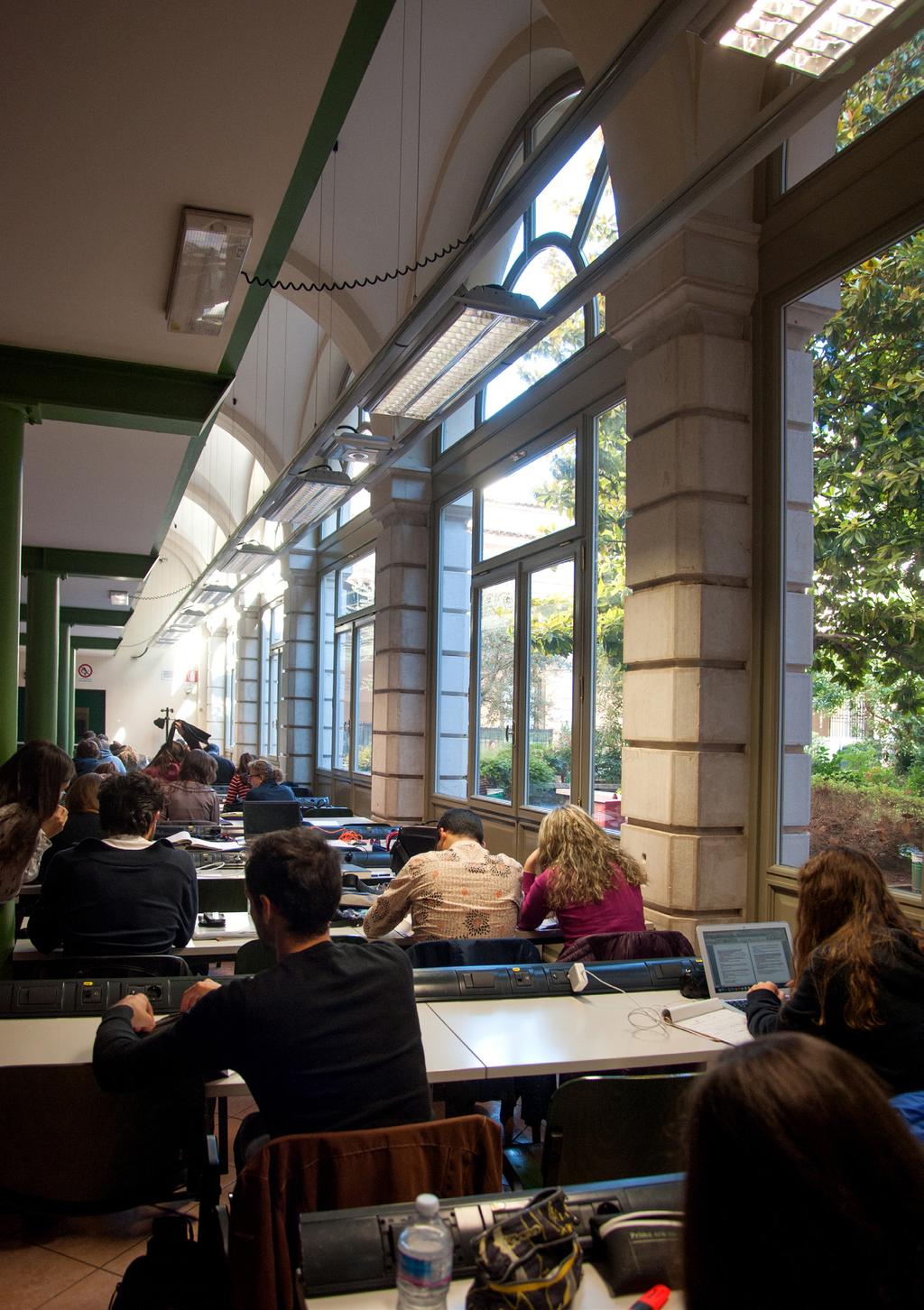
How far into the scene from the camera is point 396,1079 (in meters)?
1.87

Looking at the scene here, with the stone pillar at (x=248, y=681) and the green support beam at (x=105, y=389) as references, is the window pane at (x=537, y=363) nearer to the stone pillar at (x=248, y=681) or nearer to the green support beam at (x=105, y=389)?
the green support beam at (x=105, y=389)

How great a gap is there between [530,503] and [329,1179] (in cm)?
564

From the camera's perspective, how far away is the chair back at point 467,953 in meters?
3.29

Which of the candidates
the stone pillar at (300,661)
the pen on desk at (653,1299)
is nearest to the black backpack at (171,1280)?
the pen on desk at (653,1299)

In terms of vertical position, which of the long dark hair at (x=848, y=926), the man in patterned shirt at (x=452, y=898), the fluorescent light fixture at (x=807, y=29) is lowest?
the man in patterned shirt at (x=452, y=898)

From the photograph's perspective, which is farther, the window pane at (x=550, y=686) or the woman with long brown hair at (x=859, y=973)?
the window pane at (x=550, y=686)

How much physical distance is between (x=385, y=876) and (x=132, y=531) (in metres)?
4.51

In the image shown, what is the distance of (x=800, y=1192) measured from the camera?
83 centimetres

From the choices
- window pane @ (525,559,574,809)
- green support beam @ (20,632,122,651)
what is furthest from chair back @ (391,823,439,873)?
green support beam @ (20,632,122,651)

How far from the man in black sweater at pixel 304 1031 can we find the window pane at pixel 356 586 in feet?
28.9

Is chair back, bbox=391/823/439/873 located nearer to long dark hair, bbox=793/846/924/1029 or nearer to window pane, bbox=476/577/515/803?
window pane, bbox=476/577/515/803

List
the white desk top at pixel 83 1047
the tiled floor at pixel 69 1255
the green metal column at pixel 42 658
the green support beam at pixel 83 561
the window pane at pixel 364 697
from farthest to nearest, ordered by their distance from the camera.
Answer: the window pane at pixel 364 697 → the green support beam at pixel 83 561 → the green metal column at pixel 42 658 → the tiled floor at pixel 69 1255 → the white desk top at pixel 83 1047

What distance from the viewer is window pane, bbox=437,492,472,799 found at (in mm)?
8430

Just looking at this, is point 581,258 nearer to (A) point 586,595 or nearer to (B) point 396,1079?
(A) point 586,595
